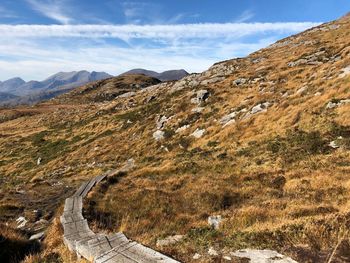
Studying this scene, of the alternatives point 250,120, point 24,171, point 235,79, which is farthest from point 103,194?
point 235,79

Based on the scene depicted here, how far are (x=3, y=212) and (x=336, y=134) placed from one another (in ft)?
70.4

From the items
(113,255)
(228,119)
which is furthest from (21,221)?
(228,119)

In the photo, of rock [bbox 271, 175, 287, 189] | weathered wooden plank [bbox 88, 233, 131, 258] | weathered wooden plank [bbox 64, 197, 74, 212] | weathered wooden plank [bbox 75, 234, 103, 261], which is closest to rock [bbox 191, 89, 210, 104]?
rock [bbox 271, 175, 287, 189]

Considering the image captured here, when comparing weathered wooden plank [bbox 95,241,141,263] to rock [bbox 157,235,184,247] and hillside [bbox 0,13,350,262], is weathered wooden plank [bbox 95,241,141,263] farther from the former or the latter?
rock [bbox 157,235,184,247]

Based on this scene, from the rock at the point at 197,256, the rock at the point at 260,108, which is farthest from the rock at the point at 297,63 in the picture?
the rock at the point at 197,256

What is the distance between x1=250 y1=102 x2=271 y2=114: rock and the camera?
36.7m

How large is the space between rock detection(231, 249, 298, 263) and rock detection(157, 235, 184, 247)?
2154mm

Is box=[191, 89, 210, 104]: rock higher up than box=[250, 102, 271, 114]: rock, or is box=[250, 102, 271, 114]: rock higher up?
box=[191, 89, 210, 104]: rock

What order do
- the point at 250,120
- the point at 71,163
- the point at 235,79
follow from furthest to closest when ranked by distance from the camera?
the point at 235,79 < the point at 71,163 < the point at 250,120

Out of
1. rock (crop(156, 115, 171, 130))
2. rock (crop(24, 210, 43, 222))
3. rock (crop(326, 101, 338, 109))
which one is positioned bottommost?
rock (crop(24, 210, 43, 222))

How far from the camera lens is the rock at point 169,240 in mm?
9383

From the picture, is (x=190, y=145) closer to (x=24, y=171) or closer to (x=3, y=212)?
(x=3, y=212)

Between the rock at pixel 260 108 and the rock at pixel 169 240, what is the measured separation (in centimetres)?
2822

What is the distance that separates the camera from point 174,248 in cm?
874
